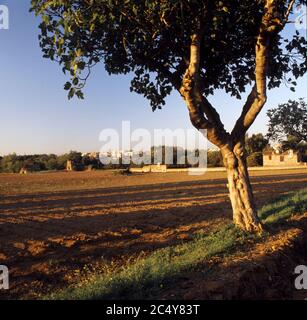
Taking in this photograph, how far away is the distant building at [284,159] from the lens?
6774 cm

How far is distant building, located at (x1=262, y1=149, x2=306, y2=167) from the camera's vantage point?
222 feet

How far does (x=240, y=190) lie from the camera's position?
950 cm

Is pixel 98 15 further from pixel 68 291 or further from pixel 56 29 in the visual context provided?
pixel 68 291

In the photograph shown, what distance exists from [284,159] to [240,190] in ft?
212

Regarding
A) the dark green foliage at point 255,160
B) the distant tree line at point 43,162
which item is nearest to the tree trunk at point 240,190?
the dark green foliage at point 255,160

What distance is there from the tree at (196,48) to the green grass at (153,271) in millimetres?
1058

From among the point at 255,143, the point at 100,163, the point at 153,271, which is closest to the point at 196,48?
the point at 153,271

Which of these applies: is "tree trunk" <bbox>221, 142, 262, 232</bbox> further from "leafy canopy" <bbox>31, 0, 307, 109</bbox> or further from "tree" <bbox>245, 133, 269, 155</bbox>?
"tree" <bbox>245, 133, 269, 155</bbox>

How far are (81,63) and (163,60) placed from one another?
142 inches

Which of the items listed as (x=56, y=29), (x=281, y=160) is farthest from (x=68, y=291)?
(x=281, y=160)

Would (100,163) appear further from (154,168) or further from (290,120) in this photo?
(290,120)

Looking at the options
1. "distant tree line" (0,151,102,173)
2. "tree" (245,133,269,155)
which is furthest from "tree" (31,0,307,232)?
"distant tree line" (0,151,102,173)

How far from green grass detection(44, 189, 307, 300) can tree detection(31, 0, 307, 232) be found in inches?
41.7

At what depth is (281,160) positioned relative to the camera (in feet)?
231
